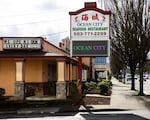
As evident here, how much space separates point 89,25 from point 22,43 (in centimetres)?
564

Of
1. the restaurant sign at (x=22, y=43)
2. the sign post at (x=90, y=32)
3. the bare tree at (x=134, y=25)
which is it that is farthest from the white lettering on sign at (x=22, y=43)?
the bare tree at (x=134, y=25)

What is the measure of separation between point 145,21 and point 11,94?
11676 mm

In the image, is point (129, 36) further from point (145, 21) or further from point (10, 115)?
point (10, 115)

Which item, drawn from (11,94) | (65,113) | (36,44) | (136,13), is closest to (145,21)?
(136,13)

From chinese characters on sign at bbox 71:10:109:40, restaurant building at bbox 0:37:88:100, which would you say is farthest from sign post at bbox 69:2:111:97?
restaurant building at bbox 0:37:88:100

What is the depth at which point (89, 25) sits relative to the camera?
82.7ft

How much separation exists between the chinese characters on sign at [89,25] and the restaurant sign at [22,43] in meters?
3.96

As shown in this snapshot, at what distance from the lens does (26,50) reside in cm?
2905

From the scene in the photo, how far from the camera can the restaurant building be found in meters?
27.3

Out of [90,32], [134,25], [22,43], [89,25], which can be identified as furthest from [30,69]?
[134,25]

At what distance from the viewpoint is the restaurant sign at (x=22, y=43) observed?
2850cm

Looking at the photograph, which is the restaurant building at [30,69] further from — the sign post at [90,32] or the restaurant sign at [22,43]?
the sign post at [90,32]

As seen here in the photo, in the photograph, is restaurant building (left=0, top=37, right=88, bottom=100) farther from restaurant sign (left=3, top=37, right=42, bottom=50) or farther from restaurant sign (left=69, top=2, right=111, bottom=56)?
restaurant sign (left=69, top=2, right=111, bottom=56)

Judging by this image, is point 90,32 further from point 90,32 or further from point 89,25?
point 89,25
